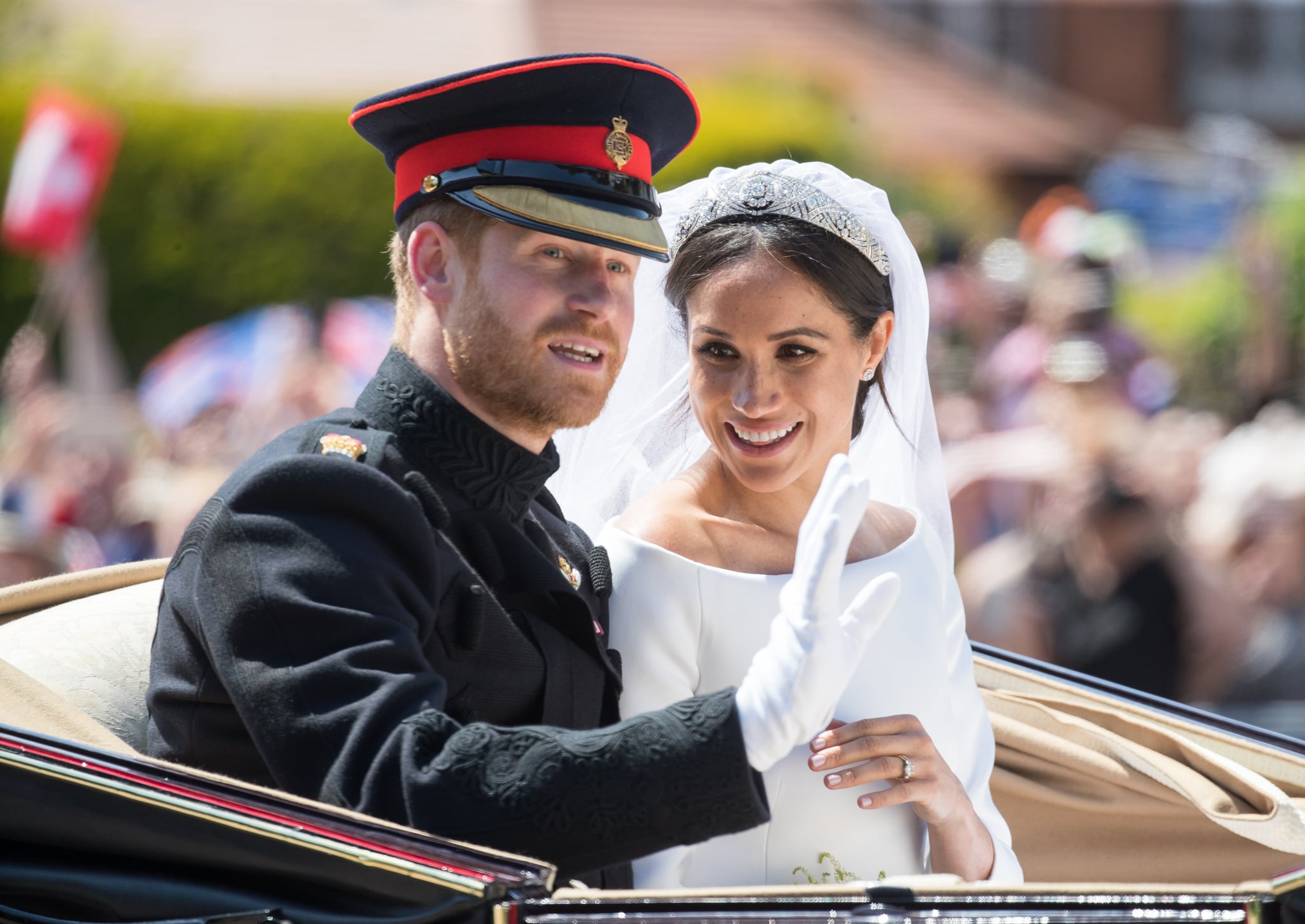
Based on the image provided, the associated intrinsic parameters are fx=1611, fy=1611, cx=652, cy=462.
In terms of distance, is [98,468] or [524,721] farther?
[98,468]

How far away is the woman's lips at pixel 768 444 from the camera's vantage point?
2.37 meters

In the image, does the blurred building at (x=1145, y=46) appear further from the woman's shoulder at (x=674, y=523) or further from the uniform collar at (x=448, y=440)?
the uniform collar at (x=448, y=440)

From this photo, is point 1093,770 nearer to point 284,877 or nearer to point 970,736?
point 970,736

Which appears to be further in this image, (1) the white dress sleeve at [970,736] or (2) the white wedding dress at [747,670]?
(1) the white dress sleeve at [970,736]

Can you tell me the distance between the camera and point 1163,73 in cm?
2403

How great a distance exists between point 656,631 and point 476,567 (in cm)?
30

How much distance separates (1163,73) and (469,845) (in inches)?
963

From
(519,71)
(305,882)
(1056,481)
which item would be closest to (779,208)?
(519,71)

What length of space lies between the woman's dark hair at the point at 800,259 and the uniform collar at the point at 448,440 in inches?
17.6

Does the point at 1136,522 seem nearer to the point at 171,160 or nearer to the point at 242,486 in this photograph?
the point at 242,486

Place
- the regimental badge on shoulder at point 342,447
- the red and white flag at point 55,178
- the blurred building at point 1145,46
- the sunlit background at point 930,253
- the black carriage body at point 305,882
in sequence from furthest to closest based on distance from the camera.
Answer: the blurred building at point 1145,46 < the red and white flag at point 55,178 < the sunlit background at point 930,253 < the regimental badge on shoulder at point 342,447 < the black carriage body at point 305,882

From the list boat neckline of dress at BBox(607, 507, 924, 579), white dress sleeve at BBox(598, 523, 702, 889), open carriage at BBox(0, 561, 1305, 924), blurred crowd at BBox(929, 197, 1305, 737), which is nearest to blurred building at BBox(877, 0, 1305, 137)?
blurred crowd at BBox(929, 197, 1305, 737)

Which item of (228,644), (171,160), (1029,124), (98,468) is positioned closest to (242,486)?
(228,644)

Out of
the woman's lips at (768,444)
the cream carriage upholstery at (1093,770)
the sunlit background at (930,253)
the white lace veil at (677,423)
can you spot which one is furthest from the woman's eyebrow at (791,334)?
the sunlit background at (930,253)
